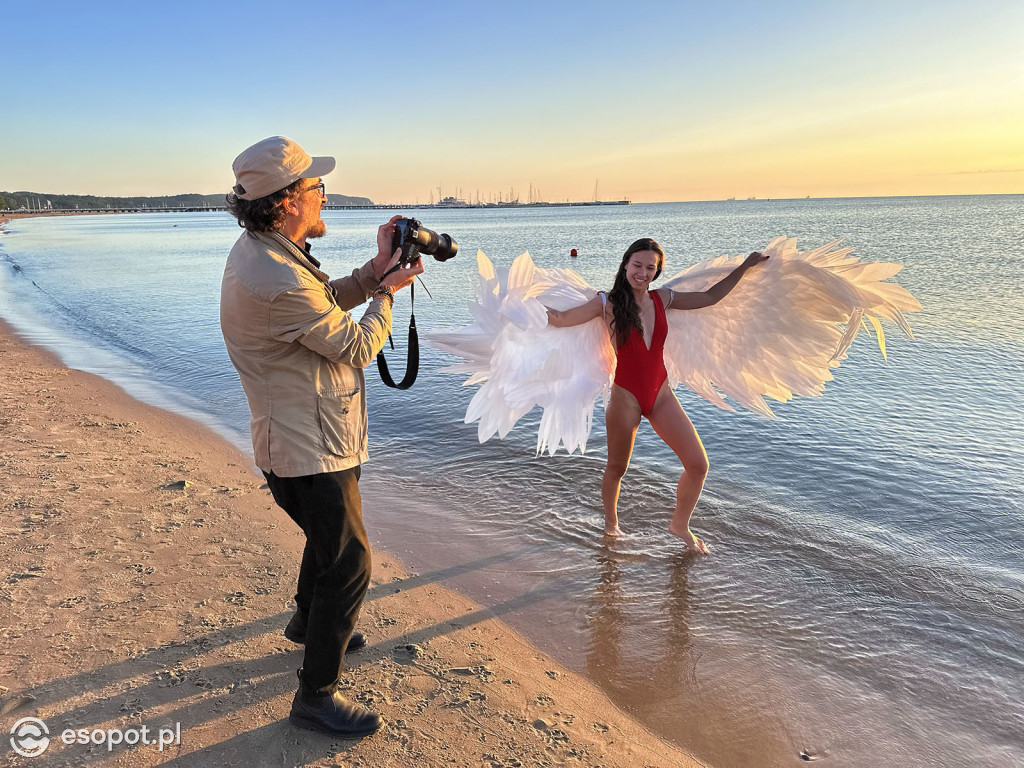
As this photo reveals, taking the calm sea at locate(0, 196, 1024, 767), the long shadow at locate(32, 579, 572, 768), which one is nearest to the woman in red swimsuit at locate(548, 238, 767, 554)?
the calm sea at locate(0, 196, 1024, 767)

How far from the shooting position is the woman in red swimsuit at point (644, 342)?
181 inches

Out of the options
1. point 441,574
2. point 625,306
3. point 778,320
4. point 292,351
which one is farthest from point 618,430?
point 292,351

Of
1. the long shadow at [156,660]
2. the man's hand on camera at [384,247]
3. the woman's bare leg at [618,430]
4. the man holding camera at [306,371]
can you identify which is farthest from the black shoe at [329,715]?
the woman's bare leg at [618,430]

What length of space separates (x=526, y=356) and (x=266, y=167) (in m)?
2.42

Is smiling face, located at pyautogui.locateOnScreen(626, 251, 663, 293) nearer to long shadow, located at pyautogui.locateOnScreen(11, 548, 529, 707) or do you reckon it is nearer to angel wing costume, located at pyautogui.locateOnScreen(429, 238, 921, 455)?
angel wing costume, located at pyautogui.locateOnScreen(429, 238, 921, 455)

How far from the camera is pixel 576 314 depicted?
4574 mm

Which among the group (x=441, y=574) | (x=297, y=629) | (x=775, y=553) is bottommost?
(x=775, y=553)

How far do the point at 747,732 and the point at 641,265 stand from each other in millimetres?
2905

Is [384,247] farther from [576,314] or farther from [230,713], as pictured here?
[230,713]

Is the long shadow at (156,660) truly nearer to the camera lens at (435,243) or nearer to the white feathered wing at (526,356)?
the white feathered wing at (526,356)

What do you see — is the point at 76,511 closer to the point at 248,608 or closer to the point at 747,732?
the point at 248,608

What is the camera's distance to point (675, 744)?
3.13 m

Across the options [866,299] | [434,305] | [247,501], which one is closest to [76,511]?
[247,501]

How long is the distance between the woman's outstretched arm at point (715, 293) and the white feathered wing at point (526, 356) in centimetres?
63
